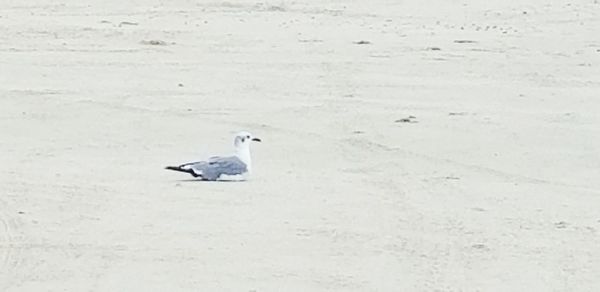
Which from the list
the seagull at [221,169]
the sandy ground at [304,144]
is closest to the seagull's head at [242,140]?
the seagull at [221,169]

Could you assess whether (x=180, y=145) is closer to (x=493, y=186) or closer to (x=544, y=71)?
(x=493, y=186)

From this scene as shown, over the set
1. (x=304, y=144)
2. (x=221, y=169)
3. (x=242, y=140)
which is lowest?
(x=221, y=169)

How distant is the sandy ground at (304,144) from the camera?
7715 mm

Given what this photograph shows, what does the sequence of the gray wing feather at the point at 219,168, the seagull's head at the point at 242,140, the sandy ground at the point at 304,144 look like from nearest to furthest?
the sandy ground at the point at 304,144 → the gray wing feather at the point at 219,168 → the seagull's head at the point at 242,140

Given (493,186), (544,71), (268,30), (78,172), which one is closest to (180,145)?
(78,172)

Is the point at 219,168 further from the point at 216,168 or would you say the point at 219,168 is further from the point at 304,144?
the point at 304,144

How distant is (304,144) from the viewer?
11102 millimetres

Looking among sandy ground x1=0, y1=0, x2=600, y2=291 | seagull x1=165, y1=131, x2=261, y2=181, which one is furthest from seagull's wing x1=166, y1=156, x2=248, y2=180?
sandy ground x1=0, y1=0, x2=600, y2=291

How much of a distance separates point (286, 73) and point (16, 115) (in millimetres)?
2610

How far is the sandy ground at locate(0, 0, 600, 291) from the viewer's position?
7.71 metres

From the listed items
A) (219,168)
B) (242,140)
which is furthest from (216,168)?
(242,140)

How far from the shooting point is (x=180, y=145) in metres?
11.1

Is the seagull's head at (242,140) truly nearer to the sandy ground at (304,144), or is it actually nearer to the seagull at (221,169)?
the seagull at (221,169)

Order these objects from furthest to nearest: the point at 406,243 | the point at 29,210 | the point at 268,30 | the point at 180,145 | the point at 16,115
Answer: the point at 268,30
the point at 16,115
the point at 180,145
the point at 29,210
the point at 406,243
